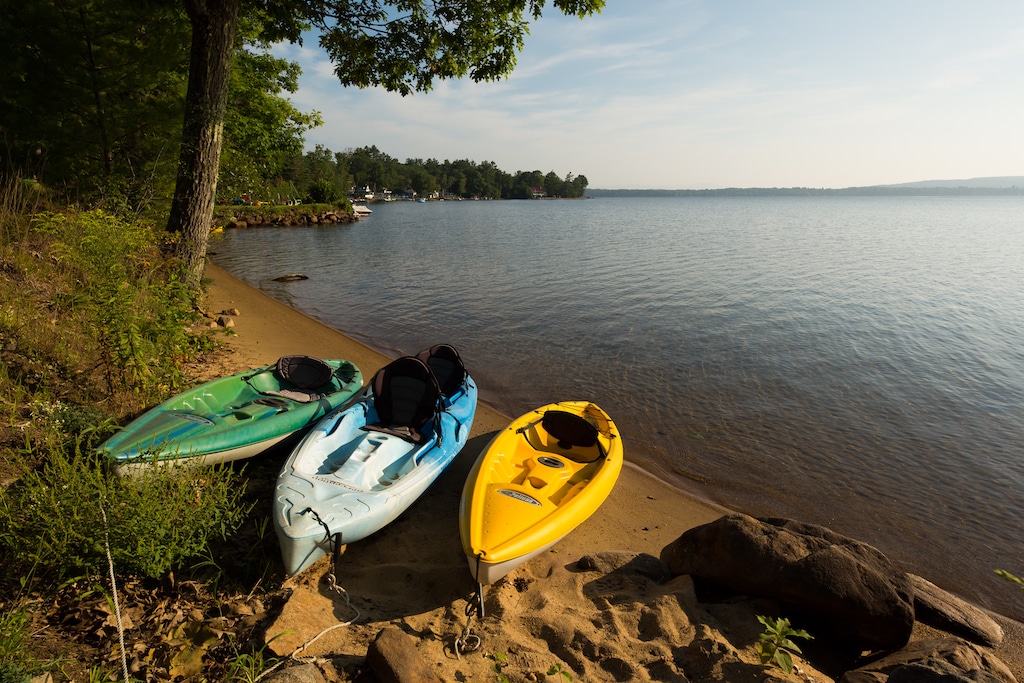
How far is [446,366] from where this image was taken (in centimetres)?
768

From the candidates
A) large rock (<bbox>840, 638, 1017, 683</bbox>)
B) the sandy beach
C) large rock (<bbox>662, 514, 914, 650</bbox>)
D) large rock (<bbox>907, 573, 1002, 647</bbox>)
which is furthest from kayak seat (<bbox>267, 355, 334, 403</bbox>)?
large rock (<bbox>907, 573, 1002, 647</bbox>)

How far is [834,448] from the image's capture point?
8219 millimetres

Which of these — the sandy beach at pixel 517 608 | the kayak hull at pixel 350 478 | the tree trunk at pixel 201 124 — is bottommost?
the sandy beach at pixel 517 608

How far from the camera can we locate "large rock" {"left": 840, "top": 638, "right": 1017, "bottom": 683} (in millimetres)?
3012

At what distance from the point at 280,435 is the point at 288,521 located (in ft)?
6.71

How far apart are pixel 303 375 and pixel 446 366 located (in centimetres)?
205

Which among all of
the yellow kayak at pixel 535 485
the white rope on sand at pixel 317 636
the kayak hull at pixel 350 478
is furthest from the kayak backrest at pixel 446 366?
the white rope on sand at pixel 317 636

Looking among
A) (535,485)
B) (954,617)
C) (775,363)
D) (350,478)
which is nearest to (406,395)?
(350,478)

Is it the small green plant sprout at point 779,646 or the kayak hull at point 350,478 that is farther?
the kayak hull at point 350,478

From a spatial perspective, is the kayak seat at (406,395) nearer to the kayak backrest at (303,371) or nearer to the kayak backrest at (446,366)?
the kayak backrest at (446,366)

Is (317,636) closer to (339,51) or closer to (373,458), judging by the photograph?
(373,458)

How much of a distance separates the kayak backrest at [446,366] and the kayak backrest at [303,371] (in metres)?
1.44

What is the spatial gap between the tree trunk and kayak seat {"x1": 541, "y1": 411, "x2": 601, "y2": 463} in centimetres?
570

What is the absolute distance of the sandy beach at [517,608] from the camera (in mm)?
3488
